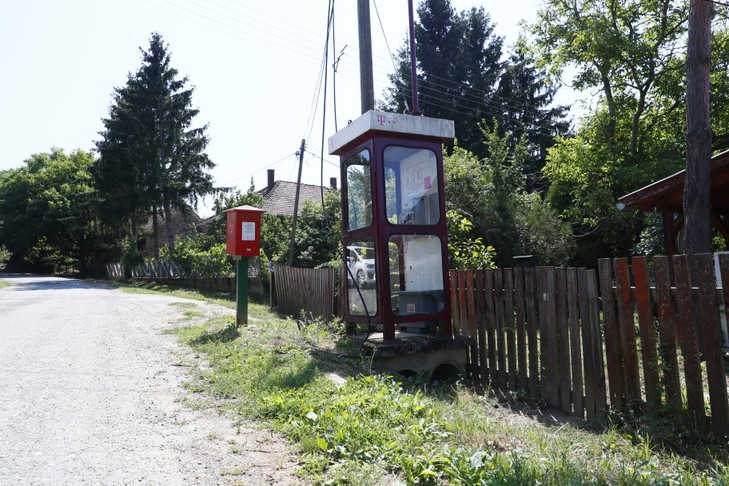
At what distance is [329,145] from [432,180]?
168 centimetres

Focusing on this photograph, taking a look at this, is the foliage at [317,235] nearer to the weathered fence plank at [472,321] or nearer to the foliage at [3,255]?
Answer: the weathered fence plank at [472,321]

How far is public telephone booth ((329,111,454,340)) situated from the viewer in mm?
Answer: 6836

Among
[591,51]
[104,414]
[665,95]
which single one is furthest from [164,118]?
[104,414]

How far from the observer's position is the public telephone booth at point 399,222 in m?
6.84

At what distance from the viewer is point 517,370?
6.56m

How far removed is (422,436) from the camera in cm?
352

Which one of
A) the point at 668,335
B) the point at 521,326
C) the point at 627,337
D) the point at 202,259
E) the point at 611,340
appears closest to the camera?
the point at 668,335

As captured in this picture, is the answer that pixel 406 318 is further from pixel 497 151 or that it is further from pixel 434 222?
pixel 497 151

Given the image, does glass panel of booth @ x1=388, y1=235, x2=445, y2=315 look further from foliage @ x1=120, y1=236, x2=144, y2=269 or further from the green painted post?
foliage @ x1=120, y1=236, x2=144, y2=269

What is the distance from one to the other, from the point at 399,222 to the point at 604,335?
9.38 feet

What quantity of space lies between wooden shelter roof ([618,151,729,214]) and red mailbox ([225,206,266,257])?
6983 mm

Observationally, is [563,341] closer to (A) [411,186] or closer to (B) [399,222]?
(B) [399,222]

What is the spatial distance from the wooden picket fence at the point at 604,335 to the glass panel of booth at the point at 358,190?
5.42 ft

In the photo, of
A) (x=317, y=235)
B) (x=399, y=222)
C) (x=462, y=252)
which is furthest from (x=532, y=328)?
(x=317, y=235)
